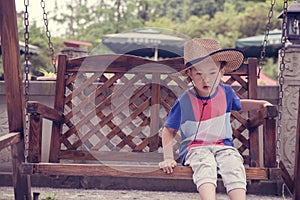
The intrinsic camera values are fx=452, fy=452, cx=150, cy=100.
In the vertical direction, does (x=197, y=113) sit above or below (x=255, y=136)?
above

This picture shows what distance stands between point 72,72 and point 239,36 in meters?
16.0

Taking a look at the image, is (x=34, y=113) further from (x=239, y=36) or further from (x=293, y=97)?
(x=239, y=36)

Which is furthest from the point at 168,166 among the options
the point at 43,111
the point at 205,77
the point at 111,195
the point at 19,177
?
the point at 111,195

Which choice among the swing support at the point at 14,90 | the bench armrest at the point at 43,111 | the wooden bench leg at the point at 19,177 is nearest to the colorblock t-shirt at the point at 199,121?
the swing support at the point at 14,90

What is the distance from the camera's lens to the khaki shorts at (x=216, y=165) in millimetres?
2057

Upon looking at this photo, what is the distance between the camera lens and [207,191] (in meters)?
2.00

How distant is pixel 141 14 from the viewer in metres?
22.0

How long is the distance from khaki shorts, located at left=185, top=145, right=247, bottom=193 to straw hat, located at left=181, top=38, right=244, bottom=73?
0.45 meters

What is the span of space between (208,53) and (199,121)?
1.17 ft

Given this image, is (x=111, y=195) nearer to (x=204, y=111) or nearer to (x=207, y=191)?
(x=204, y=111)

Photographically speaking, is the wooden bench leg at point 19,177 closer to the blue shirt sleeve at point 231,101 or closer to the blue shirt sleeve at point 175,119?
the blue shirt sleeve at point 175,119

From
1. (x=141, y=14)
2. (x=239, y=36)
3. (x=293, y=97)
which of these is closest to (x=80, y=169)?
(x=293, y=97)

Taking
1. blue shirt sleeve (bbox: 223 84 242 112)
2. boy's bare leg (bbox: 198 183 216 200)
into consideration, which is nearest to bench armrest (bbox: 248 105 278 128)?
blue shirt sleeve (bbox: 223 84 242 112)

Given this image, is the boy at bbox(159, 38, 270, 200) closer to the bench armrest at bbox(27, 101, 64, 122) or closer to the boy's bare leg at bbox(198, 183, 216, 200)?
the boy's bare leg at bbox(198, 183, 216, 200)
